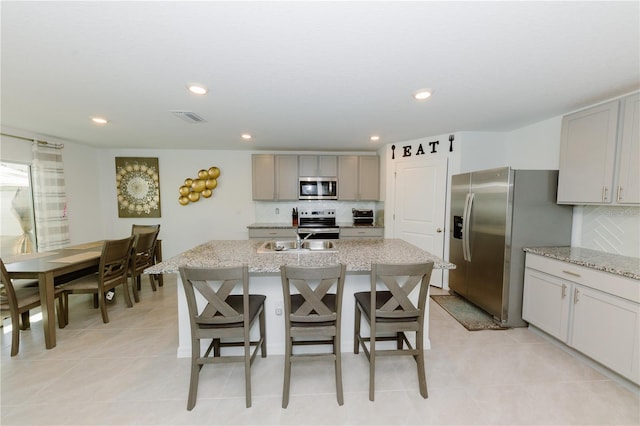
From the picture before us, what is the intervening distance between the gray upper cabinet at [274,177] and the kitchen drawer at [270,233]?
0.62m

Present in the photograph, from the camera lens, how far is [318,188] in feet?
15.4

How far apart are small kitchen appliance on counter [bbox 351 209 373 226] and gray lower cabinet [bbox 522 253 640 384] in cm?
246

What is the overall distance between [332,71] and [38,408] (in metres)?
3.08

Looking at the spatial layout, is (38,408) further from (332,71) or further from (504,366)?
(504,366)

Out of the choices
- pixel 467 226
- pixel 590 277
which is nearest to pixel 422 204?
pixel 467 226

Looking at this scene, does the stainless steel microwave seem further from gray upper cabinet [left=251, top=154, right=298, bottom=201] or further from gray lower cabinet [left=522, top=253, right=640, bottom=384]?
gray lower cabinet [left=522, top=253, right=640, bottom=384]

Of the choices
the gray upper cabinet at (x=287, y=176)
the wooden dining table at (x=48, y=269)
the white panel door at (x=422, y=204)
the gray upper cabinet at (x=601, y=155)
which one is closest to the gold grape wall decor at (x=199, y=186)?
the gray upper cabinet at (x=287, y=176)

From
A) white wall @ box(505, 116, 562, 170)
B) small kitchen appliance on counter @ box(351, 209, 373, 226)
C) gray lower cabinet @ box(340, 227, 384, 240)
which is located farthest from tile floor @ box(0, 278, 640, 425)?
small kitchen appliance on counter @ box(351, 209, 373, 226)

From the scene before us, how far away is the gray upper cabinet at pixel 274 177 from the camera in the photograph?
183 inches

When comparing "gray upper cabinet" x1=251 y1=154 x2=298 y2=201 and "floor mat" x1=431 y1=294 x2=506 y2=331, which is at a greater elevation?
"gray upper cabinet" x1=251 y1=154 x2=298 y2=201

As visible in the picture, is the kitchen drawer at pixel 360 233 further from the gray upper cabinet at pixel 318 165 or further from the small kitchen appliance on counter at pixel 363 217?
the gray upper cabinet at pixel 318 165

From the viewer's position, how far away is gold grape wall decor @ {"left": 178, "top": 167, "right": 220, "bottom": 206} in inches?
187

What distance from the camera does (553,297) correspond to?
234 cm

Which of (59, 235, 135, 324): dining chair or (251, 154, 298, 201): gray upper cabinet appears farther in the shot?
(251, 154, 298, 201): gray upper cabinet
